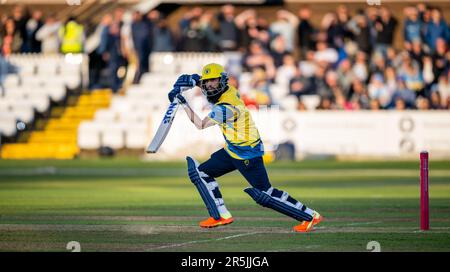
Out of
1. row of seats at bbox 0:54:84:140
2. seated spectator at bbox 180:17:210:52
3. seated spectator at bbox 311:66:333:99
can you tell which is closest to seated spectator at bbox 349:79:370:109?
seated spectator at bbox 311:66:333:99

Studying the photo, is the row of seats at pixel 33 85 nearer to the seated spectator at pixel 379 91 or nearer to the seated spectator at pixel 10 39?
the seated spectator at pixel 10 39

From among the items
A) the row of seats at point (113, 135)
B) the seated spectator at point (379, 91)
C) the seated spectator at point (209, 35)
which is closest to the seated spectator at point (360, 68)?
the seated spectator at point (379, 91)

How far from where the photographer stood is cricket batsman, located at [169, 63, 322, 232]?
15555 millimetres

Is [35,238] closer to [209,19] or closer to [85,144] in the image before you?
[85,144]

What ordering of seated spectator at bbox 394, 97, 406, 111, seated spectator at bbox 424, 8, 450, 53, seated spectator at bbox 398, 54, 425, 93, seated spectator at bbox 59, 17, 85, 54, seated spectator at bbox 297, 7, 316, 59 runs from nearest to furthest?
1. seated spectator at bbox 394, 97, 406, 111
2. seated spectator at bbox 398, 54, 425, 93
3. seated spectator at bbox 424, 8, 450, 53
4. seated spectator at bbox 297, 7, 316, 59
5. seated spectator at bbox 59, 17, 85, 54

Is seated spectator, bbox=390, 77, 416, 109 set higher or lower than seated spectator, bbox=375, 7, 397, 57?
lower

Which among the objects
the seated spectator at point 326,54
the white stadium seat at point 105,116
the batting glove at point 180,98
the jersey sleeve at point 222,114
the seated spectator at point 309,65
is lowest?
the white stadium seat at point 105,116

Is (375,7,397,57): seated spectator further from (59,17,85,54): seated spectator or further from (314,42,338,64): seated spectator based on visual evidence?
(59,17,85,54): seated spectator

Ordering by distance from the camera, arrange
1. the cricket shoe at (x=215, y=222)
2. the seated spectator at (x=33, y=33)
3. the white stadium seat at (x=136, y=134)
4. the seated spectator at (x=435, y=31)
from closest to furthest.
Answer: the cricket shoe at (x=215, y=222), the white stadium seat at (x=136, y=134), the seated spectator at (x=435, y=31), the seated spectator at (x=33, y=33)

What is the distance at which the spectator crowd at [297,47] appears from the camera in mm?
35938

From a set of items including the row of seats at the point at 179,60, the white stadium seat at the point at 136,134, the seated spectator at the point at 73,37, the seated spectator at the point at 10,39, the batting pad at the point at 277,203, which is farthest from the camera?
the seated spectator at the point at 10,39

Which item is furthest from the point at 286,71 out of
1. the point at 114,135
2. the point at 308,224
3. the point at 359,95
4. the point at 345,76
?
the point at 308,224

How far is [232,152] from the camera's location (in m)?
15.8
